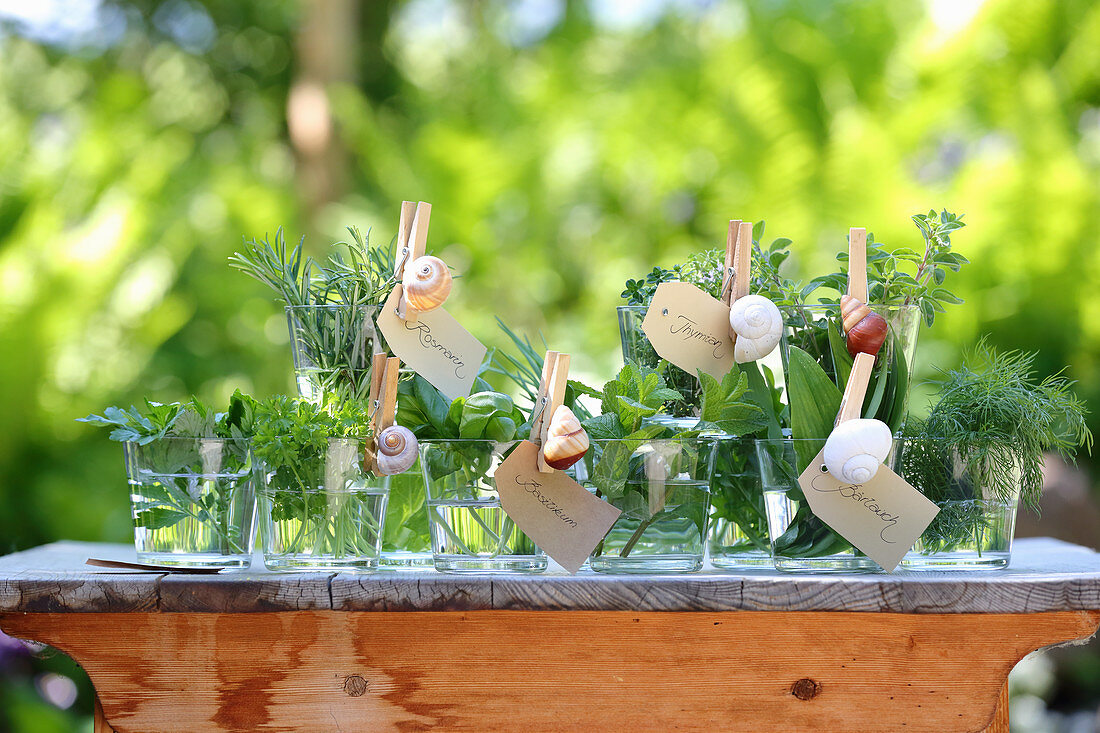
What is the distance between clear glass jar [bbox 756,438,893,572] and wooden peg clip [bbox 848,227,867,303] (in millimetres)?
123

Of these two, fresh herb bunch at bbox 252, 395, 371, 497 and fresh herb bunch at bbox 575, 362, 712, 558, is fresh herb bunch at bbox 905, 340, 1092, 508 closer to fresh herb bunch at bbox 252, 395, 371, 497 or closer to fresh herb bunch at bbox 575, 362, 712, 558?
fresh herb bunch at bbox 575, 362, 712, 558

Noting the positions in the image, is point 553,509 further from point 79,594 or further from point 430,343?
point 79,594

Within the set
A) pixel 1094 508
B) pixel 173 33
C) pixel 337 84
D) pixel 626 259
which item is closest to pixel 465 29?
pixel 337 84

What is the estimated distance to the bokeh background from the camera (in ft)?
8.20

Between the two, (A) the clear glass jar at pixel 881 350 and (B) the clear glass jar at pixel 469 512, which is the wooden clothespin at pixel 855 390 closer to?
(A) the clear glass jar at pixel 881 350

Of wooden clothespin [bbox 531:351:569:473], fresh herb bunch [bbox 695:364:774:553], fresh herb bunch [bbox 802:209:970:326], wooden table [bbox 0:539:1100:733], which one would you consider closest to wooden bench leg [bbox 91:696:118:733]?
wooden table [bbox 0:539:1100:733]

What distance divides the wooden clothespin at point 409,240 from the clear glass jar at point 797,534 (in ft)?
0.92

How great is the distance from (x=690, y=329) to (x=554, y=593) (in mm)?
212

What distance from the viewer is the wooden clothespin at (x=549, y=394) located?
0.64m

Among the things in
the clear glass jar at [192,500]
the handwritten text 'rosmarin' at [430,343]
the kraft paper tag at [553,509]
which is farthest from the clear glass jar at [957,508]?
the clear glass jar at [192,500]

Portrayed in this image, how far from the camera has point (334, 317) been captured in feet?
2.27

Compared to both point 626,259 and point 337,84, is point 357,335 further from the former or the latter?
point 337,84

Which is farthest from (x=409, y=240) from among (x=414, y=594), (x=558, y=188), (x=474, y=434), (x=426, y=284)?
(x=558, y=188)

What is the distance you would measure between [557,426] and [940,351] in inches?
88.7
